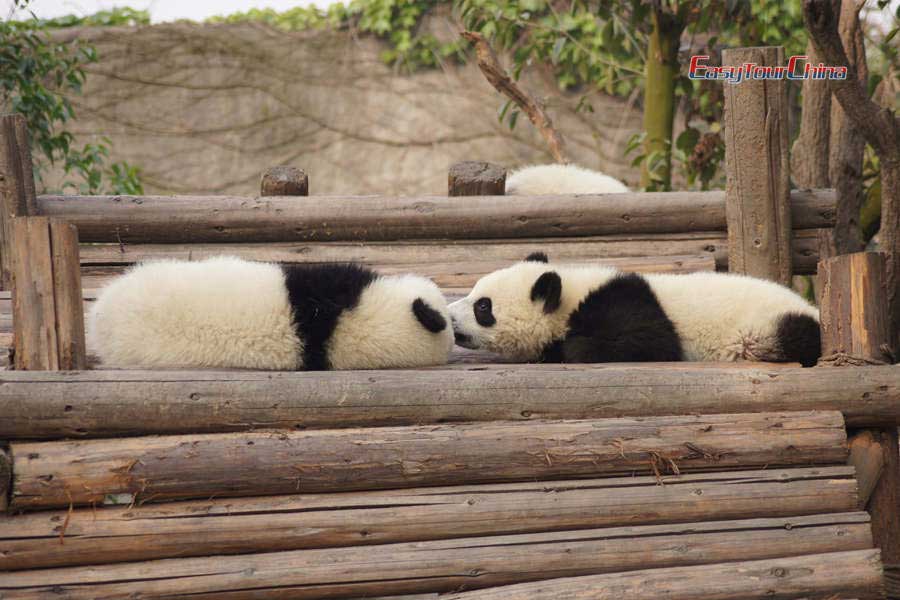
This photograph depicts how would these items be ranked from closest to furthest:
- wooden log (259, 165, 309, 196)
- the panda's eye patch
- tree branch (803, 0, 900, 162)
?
the panda's eye patch < tree branch (803, 0, 900, 162) < wooden log (259, 165, 309, 196)

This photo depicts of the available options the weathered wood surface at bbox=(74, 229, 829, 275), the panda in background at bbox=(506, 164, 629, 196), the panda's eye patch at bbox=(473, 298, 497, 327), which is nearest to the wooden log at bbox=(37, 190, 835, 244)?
the weathered wood surface at bbox=(74, 229, 829, 275)

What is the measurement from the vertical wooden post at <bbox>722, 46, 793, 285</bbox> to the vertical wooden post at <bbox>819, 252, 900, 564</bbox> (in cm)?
117

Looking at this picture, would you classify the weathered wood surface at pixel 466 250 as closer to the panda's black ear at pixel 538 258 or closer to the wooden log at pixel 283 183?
the wooden log at pixel 283 183

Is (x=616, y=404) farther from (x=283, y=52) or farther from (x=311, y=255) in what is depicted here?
(x=283, y=52)

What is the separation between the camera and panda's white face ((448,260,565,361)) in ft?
13.1

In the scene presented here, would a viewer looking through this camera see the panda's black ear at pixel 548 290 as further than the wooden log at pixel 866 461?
Yes

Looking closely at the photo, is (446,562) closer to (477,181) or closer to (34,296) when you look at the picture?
(34,296)

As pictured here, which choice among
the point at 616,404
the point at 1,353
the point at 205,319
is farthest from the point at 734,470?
the point at 1,353

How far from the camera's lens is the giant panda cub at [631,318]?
378 centimetres

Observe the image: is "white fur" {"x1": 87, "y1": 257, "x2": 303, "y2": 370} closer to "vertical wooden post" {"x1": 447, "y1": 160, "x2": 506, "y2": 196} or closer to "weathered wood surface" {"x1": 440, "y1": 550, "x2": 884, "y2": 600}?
"weathered wood surface" {"x1": 440, "y1": 550, "x2": 884, "y2": 600}

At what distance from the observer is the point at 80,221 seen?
15.9 ft

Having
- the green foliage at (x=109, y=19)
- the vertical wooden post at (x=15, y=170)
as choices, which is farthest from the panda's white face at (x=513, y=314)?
the green foliage at (x=109, y=19)

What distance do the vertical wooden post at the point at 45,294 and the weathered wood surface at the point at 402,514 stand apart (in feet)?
1.84

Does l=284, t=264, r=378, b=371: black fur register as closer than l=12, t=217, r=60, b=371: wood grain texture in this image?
No
